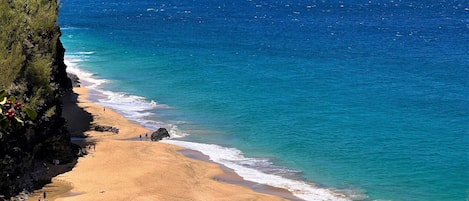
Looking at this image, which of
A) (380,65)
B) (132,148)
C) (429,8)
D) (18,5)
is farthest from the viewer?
(429,8)

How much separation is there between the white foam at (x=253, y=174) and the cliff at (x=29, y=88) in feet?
33.3

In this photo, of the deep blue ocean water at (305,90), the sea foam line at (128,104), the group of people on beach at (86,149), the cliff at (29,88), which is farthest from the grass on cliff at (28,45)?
the sea foam line at (128,104)

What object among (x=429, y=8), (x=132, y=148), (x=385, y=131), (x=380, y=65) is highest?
(x=429, y=8)

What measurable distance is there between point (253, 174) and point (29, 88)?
15044 mm

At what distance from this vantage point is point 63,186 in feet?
119

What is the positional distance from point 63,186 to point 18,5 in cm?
1362

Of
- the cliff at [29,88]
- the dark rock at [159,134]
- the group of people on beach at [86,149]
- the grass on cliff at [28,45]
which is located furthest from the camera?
the dark rock at [159,134]

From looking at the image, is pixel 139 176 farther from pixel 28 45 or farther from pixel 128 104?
pixel 128 104

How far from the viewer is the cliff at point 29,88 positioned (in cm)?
3400

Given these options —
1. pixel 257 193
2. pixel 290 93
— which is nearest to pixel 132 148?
pixel 257 193

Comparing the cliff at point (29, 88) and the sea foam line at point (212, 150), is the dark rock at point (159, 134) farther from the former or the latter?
the cliff at point (29, 88)

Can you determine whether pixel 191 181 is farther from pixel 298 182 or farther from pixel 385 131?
pixel 385 131

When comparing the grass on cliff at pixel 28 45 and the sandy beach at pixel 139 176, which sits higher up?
the grass on cliff at pixel 28 45

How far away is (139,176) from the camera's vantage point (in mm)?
39125
